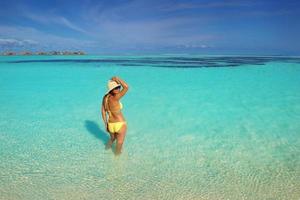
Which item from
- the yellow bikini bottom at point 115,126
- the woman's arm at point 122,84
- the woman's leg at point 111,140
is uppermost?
the woman's arm at point 122,84

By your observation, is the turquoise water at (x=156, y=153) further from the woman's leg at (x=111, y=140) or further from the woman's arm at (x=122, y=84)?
the woman's arm at (x=122, y=84)

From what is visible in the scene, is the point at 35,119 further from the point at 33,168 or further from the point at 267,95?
the point at 267,95

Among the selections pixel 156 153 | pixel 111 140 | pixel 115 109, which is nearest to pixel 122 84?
pixel 115 109

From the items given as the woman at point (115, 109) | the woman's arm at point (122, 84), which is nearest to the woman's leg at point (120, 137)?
the woman at point (115, 109)

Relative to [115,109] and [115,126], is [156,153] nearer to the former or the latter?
[115,126]

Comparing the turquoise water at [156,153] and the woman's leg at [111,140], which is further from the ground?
the woman's leg at [111,140]

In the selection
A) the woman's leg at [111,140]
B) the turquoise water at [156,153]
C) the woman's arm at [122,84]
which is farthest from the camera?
the woman's leg at [111,140]

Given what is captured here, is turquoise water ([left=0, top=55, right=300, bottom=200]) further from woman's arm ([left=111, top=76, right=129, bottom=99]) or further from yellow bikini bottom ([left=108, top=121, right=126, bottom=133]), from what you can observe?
woman's arm ([left=111, top=76, right=129, bottom=99])

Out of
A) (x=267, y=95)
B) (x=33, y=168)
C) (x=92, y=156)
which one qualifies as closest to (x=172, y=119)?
(x=92, y=156)

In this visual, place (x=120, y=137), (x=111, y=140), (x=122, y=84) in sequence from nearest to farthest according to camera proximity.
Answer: (x=122, y=84) < (x=120, y=137) < (x=111, y=140)

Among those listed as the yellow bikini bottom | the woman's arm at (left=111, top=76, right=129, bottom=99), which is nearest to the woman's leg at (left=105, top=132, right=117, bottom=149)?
the yellow bikini bottom

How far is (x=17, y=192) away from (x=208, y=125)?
4.31 meters

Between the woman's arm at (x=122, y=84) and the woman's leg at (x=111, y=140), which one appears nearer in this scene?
the woman's arm at (x=122, y=84)

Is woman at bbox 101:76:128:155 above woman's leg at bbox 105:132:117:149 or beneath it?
above
